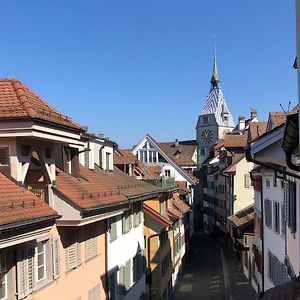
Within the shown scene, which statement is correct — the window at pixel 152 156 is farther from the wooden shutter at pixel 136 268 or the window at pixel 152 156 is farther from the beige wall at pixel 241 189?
the wooden shutter at pixel 136 268

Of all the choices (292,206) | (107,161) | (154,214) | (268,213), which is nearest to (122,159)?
(154,214)

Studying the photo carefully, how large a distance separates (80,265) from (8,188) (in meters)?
4.89

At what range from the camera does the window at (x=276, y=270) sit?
58.1 feet

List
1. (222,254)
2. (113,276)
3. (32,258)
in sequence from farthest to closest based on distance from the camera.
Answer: (222,254) < (113,276) < (32,258)

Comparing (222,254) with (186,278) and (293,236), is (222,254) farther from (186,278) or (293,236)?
(293,236)

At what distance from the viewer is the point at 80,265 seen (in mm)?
13977

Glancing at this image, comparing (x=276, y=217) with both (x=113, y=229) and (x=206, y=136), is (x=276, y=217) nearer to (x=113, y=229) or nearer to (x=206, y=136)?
(x=113, y=229)

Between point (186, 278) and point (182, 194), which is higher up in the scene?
point (182, 194)

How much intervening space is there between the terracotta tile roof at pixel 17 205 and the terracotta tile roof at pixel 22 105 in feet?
4.23

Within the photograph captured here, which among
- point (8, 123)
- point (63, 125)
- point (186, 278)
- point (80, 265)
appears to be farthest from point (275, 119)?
point (186, 278)

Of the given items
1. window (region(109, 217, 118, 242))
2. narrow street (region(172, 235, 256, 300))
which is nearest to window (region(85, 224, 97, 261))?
window (region(109, 217, 118, 242))

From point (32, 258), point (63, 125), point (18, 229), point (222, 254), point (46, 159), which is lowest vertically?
point (222, 254)

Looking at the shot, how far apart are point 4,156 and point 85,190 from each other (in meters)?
3.41

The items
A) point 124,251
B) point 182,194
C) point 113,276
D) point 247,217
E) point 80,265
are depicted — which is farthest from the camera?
point 182,194
